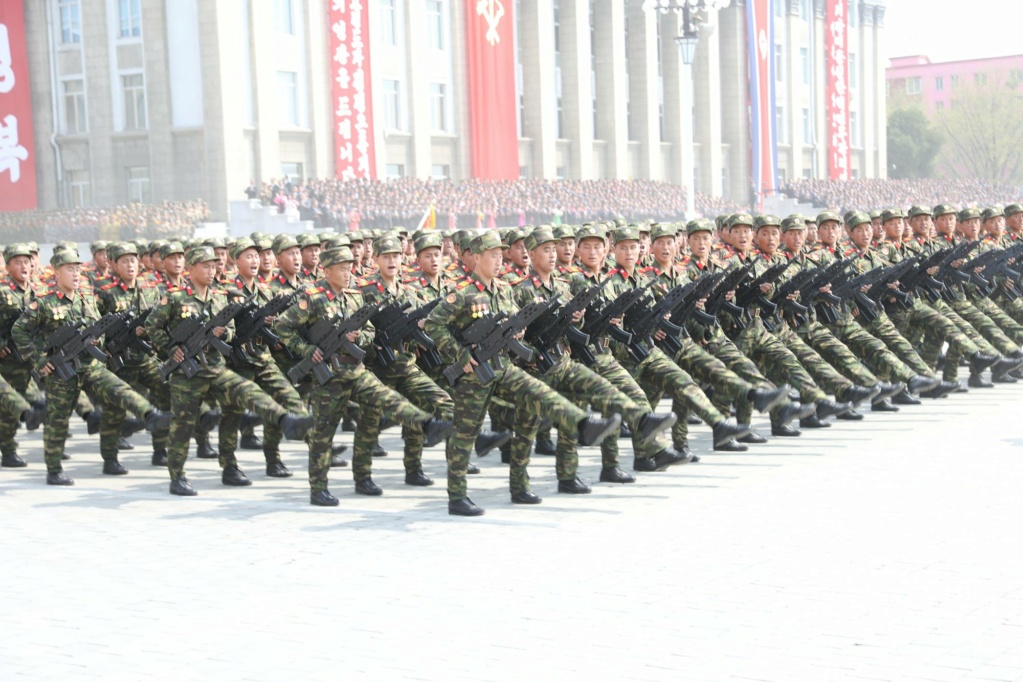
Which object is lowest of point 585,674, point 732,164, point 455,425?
point 585,674

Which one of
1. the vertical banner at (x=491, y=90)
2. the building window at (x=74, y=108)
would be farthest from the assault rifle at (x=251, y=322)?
the vertical banner at (x=491, y=90)

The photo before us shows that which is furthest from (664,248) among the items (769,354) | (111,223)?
(111,223)

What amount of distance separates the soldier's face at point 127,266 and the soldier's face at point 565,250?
10.8 feet

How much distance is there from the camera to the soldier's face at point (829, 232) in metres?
13.0

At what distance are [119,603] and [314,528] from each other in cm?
178

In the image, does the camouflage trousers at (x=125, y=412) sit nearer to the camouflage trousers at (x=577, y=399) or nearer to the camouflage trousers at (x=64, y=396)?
the camouflage trousers at (x=64, y=396)

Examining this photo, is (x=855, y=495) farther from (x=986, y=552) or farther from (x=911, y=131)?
(x=911, y=131)

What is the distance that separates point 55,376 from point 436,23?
3641 centimetres

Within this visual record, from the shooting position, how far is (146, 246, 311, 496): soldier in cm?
955

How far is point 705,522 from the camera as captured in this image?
26.8ft

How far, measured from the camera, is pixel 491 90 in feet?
151

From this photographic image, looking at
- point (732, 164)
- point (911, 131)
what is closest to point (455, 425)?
point (732, 164)

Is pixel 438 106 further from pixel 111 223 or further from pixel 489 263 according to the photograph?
pixel 489 263

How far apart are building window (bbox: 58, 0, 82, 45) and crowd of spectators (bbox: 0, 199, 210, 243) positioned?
6.58m
